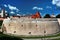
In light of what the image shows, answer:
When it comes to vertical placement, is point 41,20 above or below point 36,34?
above

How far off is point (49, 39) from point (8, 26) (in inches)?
364

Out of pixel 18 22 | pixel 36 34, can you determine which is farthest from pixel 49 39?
pixel 18 22

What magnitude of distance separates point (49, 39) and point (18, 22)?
7.44 metres

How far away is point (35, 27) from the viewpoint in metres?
34.6

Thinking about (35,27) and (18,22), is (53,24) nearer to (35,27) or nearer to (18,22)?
(35,27)

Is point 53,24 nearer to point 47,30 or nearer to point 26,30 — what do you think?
point 47,30

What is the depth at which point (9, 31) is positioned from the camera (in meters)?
36.0

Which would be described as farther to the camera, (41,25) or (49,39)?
(41,25)

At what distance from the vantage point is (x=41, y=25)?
35.0 m

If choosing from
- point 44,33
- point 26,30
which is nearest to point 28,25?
point 26,30

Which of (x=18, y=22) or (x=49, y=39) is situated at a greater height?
(x=18, y=22)

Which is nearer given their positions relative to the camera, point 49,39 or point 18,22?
point 49,39

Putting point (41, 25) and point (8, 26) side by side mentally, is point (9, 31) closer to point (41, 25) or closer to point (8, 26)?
point (8, 26)

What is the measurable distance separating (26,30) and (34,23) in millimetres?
1770
